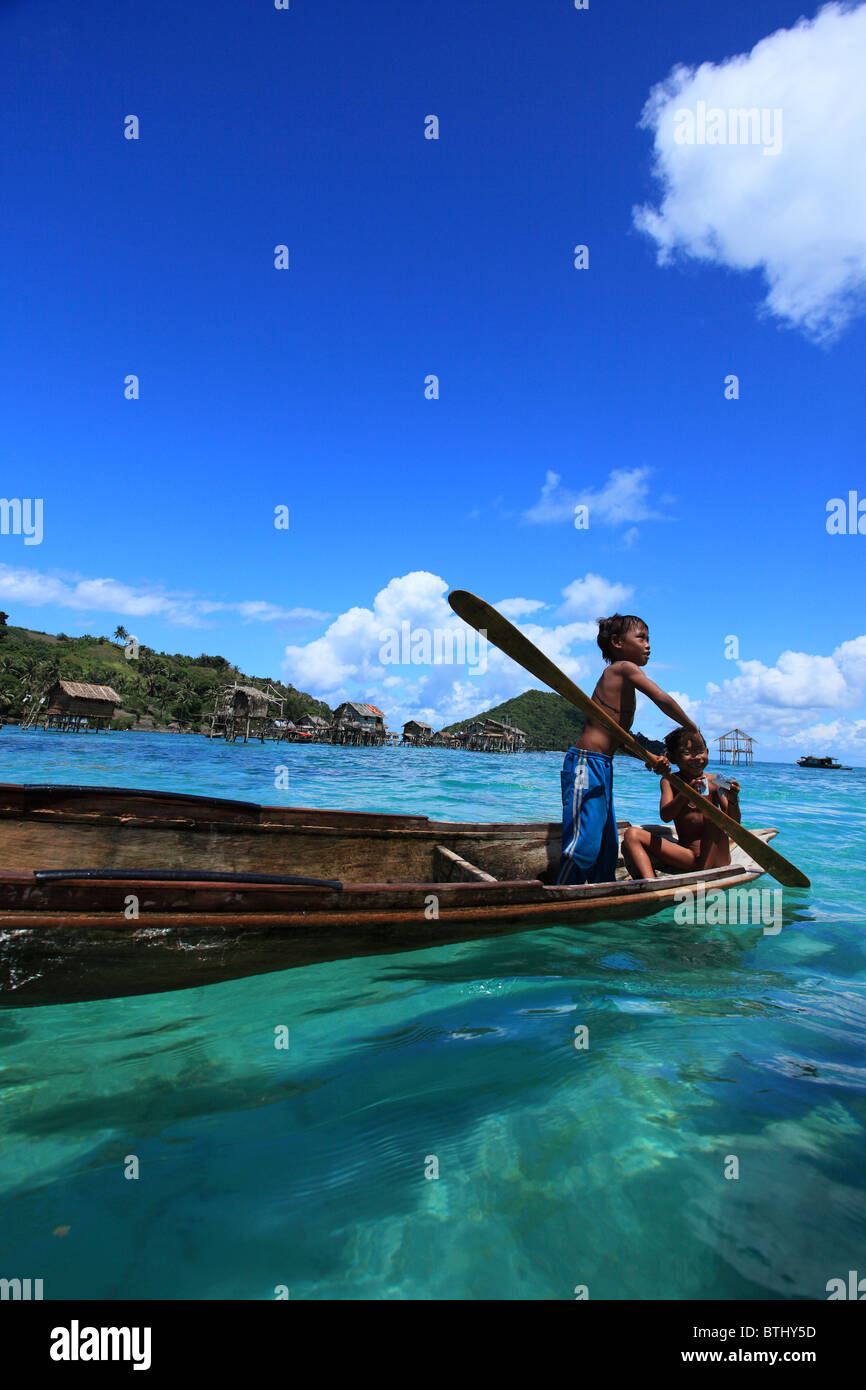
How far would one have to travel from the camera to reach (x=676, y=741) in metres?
6.07

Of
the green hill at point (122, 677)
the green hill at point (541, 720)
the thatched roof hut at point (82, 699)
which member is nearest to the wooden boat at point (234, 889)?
the thatched roof hut at point (82, 699)

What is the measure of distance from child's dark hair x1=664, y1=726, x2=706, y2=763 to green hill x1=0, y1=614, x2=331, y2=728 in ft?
220

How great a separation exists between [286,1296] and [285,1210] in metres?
0.30

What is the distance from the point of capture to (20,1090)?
2537mm

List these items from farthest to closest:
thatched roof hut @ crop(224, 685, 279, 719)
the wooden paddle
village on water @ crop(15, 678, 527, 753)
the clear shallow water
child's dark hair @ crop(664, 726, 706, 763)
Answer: thatched roof hut @ crop(224, 685, 279, 719) < village on water @ crop(15, 678, 527, 753) < child's dark hair @ crop(664, 726, 706, 763) < the wooden paddle < the clear shallow water

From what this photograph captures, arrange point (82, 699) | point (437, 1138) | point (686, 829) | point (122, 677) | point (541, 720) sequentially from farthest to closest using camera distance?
point (541, 720) → point (122, 677) → point (82, 699) → point (686, 829) → point (437, 1138)

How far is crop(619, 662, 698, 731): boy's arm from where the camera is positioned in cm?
509

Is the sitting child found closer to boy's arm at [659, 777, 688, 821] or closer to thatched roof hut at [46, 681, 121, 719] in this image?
boy's arm at [659, 777, 688, 821]

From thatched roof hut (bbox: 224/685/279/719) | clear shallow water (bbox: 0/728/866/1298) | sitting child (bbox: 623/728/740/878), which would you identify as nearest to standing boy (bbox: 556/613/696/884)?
sitting child (bbox: 623/728/740/878)

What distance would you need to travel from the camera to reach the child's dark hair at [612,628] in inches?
207

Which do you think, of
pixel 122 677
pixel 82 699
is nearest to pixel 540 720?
pixel 122 677

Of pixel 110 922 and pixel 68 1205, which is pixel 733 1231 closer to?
pixel 68 1205

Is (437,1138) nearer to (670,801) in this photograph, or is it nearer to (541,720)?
(670,801)

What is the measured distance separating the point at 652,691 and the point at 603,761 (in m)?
0.71
